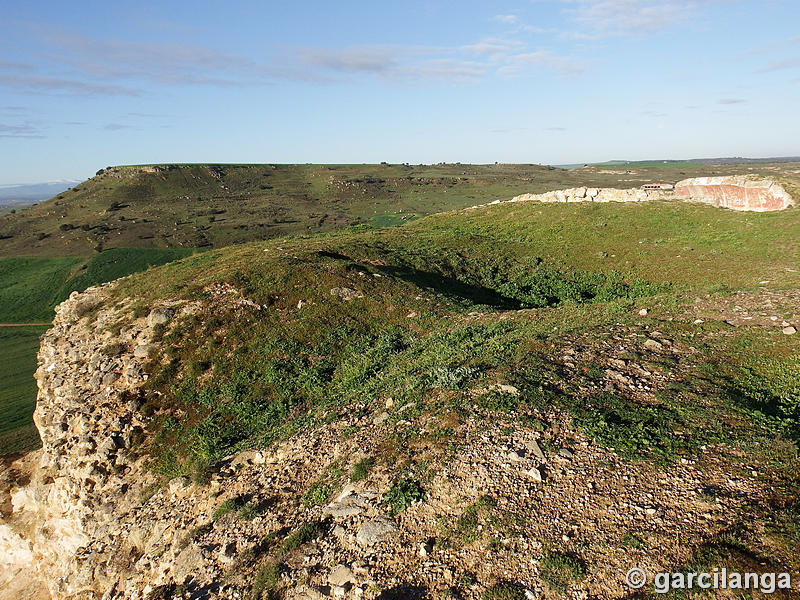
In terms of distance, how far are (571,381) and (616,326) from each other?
5446 mm

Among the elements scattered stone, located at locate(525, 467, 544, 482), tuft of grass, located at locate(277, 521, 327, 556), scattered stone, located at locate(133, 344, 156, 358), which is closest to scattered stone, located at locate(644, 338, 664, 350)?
scattered stone, located at locate(525, 467, 544, 482)

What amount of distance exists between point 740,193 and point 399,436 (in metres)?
42.7

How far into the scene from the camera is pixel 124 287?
81.7 ft

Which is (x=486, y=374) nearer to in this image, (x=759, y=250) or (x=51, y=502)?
(x=51, y=502)

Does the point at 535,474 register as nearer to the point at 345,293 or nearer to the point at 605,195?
the point at 345,293

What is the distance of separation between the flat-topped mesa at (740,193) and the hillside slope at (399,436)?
1484cm

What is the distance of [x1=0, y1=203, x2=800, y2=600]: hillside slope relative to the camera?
27.0 ft

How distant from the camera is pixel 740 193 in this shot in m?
38.6

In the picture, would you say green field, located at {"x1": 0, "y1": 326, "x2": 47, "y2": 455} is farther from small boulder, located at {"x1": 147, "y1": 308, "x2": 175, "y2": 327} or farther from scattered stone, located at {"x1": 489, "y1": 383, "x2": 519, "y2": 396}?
scattered stone, located at {"x1": 489, "y1": 383, "x2": 519, "y2": 396}

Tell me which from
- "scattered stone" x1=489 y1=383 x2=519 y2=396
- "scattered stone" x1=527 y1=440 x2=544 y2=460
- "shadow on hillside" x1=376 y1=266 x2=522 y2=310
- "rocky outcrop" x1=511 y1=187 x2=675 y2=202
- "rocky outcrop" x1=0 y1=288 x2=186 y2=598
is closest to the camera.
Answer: "scattered stone" x1=527 y1=440 x2=544 y2=460

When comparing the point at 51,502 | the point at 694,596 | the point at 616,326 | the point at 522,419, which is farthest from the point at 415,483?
the point at 51,502

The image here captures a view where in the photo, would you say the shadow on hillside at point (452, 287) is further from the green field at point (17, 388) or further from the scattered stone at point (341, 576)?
the green field at point (17, 388)

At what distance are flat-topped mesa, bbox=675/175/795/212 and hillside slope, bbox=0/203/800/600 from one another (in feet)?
48.7

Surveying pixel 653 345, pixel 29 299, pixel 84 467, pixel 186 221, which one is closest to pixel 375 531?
pixel 653 345
